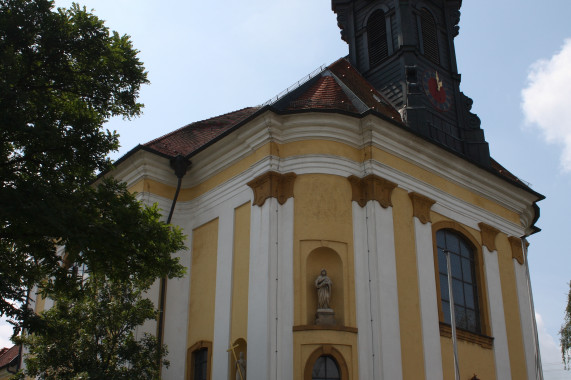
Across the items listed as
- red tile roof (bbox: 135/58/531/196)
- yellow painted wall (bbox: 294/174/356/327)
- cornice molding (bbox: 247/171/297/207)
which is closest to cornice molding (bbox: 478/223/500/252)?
red tile roof (bbox: 135/58/531/196)

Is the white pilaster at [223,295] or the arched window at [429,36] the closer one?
the white pilaster at [223,295]

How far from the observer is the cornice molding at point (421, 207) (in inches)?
711

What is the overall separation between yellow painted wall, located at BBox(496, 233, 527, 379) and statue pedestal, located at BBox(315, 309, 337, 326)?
6.08 meters

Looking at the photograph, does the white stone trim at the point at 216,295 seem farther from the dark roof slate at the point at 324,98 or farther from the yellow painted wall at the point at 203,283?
the dark roof slate at the point at 324,98

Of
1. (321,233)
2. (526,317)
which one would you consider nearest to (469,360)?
(526,317)

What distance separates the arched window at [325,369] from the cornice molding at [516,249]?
7.95m

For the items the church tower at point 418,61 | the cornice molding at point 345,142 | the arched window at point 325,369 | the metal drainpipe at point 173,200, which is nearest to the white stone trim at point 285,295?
the arched window at point 325,369

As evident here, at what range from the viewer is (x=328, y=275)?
1642 centimetres

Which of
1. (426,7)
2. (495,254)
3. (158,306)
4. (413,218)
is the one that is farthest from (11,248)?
(426,7)

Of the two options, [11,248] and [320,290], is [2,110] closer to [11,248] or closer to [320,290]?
[11,248]

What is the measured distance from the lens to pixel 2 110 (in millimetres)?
10930

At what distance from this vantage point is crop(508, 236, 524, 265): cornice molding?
68.3 feet

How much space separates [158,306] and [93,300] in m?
4.33

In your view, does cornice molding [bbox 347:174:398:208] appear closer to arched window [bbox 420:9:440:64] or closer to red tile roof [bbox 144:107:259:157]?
red tile roof [bbox 144:107:259:157]
